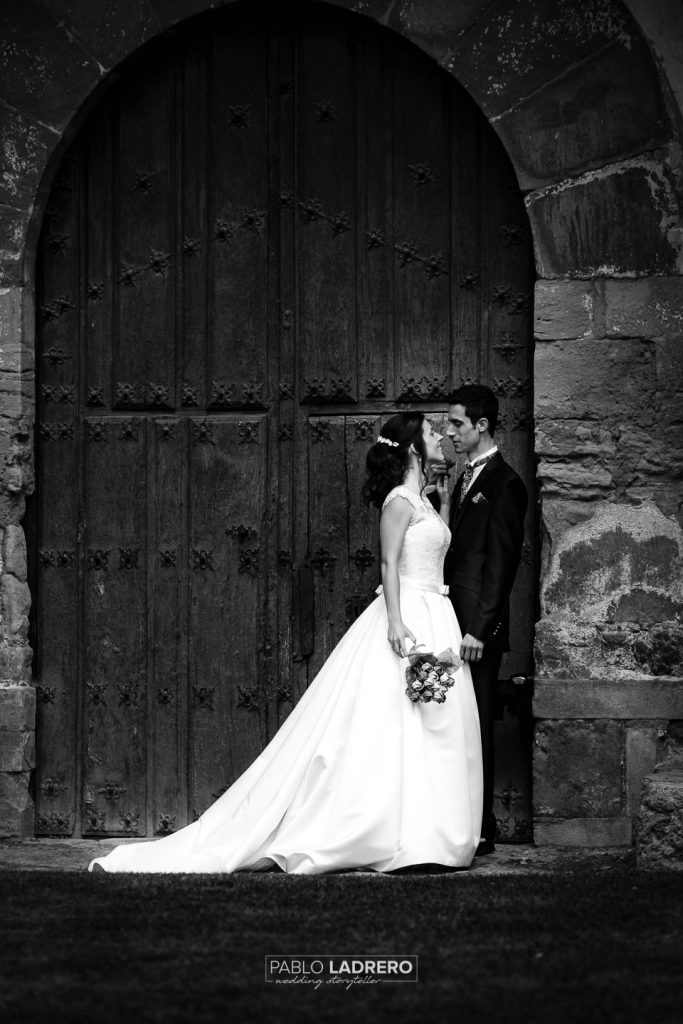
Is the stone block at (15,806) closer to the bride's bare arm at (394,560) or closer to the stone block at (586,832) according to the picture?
the bride's bare arm at (394,560)

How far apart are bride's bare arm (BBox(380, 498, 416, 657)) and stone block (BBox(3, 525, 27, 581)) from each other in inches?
58.1

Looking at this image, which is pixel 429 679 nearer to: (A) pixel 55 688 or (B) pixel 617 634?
(B) pixel 617 634

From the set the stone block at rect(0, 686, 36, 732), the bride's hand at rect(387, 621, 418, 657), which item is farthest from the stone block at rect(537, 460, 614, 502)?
the stone block at rect(0, 686, 36, 732)

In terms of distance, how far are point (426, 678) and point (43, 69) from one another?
2.86 metres

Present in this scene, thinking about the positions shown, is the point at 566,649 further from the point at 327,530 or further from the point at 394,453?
the point at 327,530

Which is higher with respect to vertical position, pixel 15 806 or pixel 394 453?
pixel 394 453

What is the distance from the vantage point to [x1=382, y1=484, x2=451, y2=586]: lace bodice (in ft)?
19.0

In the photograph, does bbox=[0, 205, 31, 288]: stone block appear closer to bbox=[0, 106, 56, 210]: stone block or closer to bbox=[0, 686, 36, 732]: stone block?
bbox=[0, 106, 56, 210]: stone block

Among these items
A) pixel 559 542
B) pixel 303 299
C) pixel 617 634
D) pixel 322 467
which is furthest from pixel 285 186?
pixel 617 634

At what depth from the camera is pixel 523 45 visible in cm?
605

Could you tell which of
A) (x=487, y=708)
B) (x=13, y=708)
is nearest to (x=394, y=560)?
(x=487, y=708)

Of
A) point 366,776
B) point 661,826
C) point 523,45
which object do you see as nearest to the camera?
point 661,826

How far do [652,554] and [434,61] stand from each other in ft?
6.79

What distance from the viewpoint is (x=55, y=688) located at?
639 centimetres
